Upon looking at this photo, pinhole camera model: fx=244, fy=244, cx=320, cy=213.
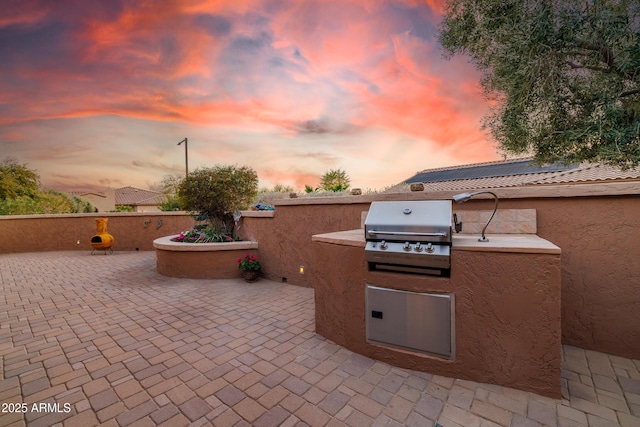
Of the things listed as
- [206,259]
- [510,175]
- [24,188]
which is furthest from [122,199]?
[510,175]

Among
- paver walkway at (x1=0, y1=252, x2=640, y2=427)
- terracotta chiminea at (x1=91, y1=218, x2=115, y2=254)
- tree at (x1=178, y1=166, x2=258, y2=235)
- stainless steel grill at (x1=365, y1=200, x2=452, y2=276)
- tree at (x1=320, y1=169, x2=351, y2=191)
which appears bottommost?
paver walkway at (x1=0, y1=252, x2=640, y2=427)

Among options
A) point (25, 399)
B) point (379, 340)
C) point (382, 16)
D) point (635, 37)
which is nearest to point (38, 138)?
point (25, 399)

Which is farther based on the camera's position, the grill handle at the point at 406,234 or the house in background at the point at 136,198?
the house in background at the point at 136,198

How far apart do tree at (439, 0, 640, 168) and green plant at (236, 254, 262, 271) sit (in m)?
5.44

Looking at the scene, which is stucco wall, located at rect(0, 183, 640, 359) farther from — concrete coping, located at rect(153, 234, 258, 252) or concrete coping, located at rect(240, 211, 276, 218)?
concrete coping, located at rect(153, 234, 258, 252)

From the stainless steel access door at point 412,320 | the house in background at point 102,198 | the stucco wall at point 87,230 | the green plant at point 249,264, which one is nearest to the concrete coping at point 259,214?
the green plant at point 249,264

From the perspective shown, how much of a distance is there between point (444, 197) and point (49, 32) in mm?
10377

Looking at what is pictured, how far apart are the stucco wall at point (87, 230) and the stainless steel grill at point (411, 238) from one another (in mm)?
9641

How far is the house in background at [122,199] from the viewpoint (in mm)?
31913

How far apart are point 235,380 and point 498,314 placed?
2.28 metres

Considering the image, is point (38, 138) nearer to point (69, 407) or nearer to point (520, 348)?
point (69, 407)

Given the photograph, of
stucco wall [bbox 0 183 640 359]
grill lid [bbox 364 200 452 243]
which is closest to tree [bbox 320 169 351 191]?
stucco wall [bbox 0 183 640 359]

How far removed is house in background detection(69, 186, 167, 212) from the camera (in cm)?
3191

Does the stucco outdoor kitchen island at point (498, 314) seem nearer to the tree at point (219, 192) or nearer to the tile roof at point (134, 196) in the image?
the tree at point (219, 192)
